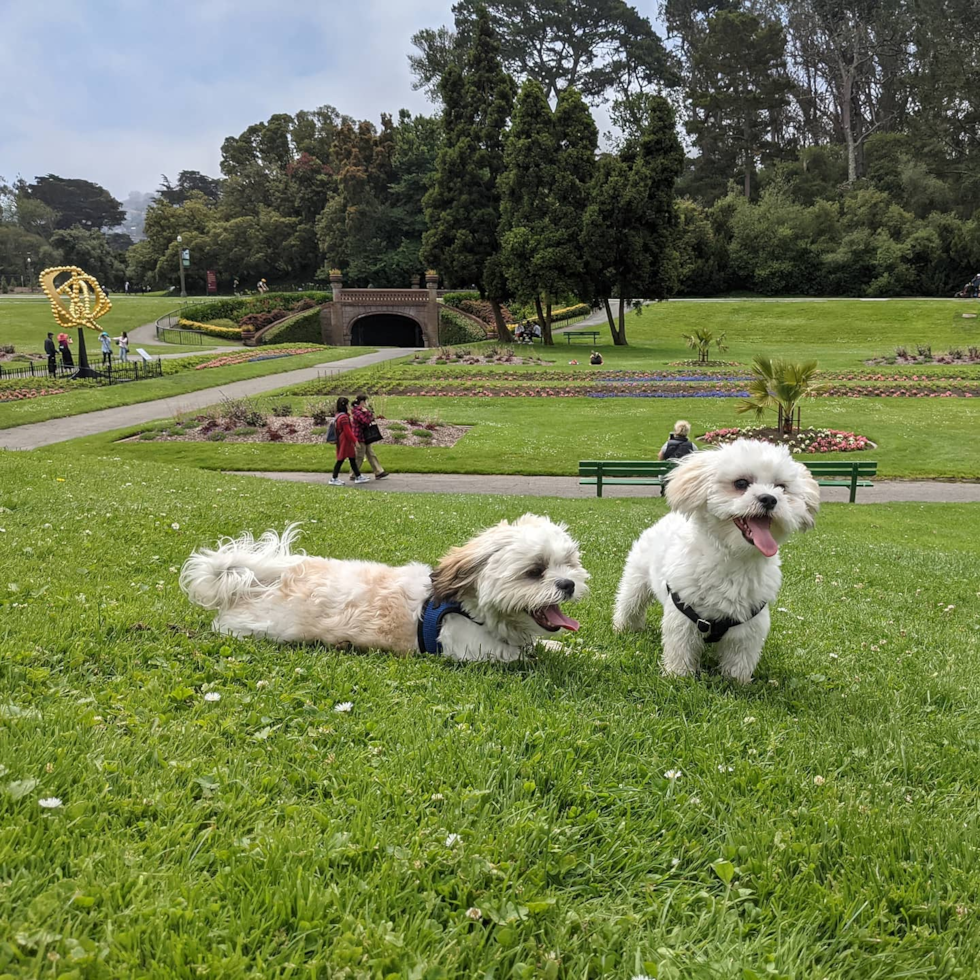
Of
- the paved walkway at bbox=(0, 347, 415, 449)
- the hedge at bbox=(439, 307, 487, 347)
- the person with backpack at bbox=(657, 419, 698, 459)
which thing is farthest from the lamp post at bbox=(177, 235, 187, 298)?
the person with backpack at bbox=(657, 419, 698, 459)

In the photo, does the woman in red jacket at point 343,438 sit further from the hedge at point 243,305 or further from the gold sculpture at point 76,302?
the hedge at point 243,305

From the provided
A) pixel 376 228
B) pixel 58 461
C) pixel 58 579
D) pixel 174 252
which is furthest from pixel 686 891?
pixel 174 252

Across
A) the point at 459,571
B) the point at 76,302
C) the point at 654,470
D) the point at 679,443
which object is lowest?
the point at 654,470

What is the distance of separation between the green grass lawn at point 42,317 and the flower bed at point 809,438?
4354 cm

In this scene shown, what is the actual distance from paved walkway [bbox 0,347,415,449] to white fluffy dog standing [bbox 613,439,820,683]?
58.6 feet

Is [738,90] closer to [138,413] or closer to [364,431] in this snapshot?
[138,413]

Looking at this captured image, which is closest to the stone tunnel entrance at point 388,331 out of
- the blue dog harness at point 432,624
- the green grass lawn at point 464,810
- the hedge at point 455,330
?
the hedge at point 455,330

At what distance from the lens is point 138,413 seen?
79.2 feet

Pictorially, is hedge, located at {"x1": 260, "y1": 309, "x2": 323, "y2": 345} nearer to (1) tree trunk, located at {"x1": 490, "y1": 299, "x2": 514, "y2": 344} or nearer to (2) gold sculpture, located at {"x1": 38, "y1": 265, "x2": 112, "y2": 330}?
(1) tree trunk, located at {"x1": 490, "y1": 299, "x2": 514, "y2": 344}

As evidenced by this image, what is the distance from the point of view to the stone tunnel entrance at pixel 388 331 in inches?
2539

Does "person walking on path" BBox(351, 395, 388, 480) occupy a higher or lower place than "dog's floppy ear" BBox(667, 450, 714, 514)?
lower

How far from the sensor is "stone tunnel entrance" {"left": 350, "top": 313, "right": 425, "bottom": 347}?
64500 mm

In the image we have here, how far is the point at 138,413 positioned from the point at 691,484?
2399 cm

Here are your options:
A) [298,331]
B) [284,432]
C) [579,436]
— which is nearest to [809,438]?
[579,436]
